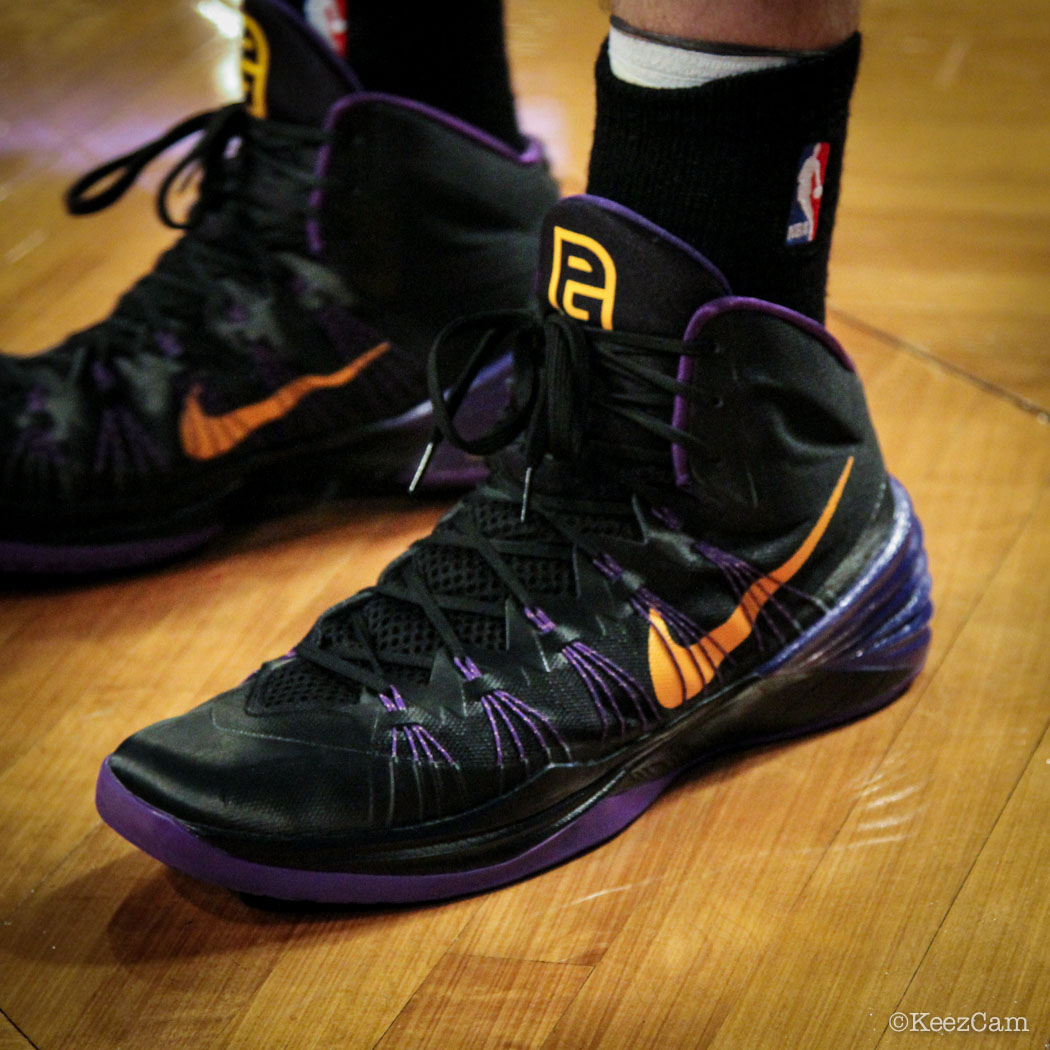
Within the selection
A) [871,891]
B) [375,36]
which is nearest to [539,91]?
[375,36]

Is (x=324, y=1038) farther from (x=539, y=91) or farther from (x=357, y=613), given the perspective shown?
(x=539, y=91)

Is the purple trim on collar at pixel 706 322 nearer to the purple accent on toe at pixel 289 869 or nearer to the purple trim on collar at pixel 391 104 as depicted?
the purple accent on toe at pixel 289 869

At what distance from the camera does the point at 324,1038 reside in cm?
63

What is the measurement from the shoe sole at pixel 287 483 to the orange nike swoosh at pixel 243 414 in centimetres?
3

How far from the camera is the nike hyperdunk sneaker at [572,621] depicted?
26.3 inches

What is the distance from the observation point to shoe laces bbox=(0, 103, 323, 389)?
3.14 ft

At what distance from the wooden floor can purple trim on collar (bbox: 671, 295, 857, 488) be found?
0.21m

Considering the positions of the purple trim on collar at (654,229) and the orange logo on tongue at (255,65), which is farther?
the orange logo on tongue at (255,65)

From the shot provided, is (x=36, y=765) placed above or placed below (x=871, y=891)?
above

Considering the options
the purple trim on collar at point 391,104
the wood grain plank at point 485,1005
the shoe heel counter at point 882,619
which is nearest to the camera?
the wood grain plank at point 485,1005

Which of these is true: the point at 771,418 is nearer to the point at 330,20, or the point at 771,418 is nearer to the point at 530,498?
the point at 530,498

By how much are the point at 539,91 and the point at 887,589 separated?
3.66 ft

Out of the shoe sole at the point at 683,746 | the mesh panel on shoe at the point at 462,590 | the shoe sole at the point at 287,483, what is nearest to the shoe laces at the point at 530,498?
the mesh panel on shoe at the point at 462,590

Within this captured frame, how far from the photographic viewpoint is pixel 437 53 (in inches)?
36.9
